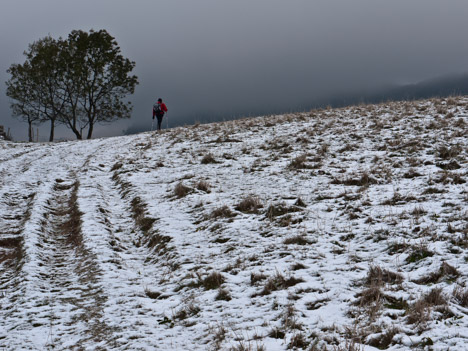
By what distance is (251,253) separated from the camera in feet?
18.9

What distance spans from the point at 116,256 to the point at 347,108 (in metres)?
19.4

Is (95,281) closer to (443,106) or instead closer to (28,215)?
(28,215)

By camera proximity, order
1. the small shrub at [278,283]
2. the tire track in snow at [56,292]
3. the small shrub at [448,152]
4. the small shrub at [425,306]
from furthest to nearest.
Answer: the small shrub at [448,152]
the small shrub at [278,283]
the tire track in snow at [56,292]
the small shrub at [425,306]

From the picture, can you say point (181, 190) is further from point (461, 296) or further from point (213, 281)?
point (461, 296)

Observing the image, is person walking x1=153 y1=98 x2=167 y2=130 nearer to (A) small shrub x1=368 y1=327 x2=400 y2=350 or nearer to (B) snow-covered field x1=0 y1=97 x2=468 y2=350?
(B) snow-covered field x1=0 y1=97 x2=468 y2=350

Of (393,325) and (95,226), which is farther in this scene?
(95,226)

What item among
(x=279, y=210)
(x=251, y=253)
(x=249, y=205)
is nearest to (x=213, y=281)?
(x=251, y=253)

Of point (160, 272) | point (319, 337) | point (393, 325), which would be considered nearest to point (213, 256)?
point (160, 272)

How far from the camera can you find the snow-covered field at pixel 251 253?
12.5ft

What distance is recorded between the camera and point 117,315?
445cm

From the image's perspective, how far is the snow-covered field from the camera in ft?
12.5

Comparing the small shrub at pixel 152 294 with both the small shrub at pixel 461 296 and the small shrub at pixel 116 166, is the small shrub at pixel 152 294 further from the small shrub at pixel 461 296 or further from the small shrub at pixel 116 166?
the small shrub at pixel 116 166

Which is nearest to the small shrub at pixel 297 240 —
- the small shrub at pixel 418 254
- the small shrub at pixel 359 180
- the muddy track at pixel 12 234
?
the small shrub at pixel 418 254

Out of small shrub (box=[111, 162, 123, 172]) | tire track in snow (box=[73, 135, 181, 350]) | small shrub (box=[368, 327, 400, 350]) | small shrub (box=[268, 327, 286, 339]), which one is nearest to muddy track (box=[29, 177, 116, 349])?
tire track in snow (box=[73, 135, 181, 350])
